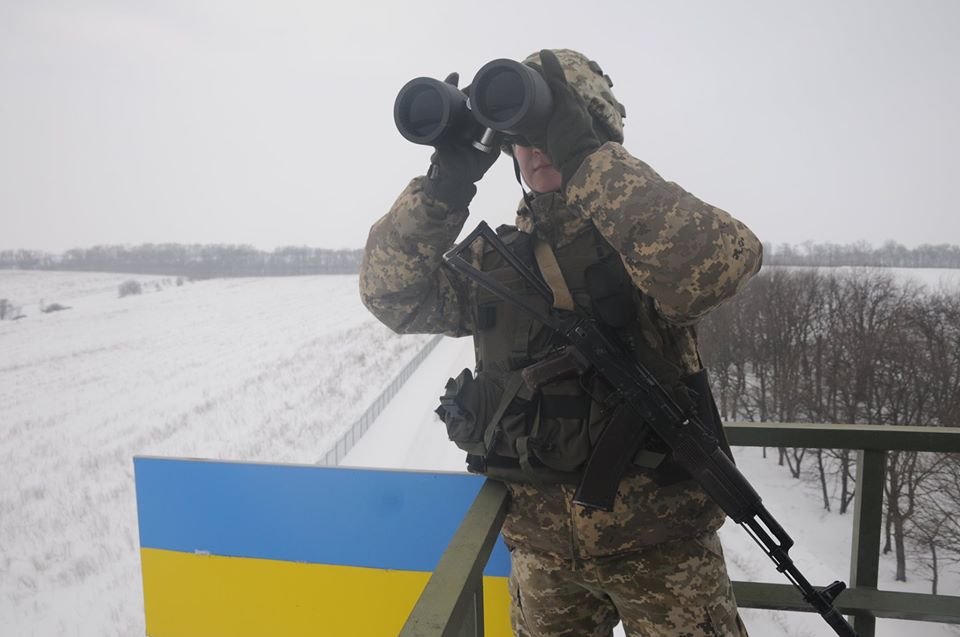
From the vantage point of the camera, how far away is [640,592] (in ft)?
4.97

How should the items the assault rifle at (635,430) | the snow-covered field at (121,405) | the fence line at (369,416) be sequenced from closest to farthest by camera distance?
the assault rifle at (635,430), the snow-covered field at (121,405), the fence line at (369,416)

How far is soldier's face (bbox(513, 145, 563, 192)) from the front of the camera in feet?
5.40

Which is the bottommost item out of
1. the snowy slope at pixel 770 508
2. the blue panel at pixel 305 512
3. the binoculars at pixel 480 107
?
the snowy slope at pixel 770 508

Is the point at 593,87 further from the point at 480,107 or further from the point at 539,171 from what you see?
the point at 480,107

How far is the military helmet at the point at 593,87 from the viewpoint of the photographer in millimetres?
1529

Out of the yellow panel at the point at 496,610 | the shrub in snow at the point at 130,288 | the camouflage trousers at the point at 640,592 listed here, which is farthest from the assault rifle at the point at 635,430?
the shrub in snow at the point at 130,288

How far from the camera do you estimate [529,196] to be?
1711mm

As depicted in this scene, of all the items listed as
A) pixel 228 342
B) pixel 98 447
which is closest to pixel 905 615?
pixel 98 447

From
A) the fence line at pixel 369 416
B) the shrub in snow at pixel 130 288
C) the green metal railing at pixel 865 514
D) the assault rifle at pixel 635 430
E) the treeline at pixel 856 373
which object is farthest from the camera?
the shrub in snow at pixel 130 288

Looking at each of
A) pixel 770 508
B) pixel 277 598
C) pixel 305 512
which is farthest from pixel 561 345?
pixel 770 508

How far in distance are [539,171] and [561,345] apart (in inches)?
20.2

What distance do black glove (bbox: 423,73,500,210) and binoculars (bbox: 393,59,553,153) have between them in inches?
1.3

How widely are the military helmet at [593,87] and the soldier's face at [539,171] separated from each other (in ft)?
0.58

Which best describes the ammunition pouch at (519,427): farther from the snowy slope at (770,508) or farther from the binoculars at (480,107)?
the snowy slope at (770,508)
